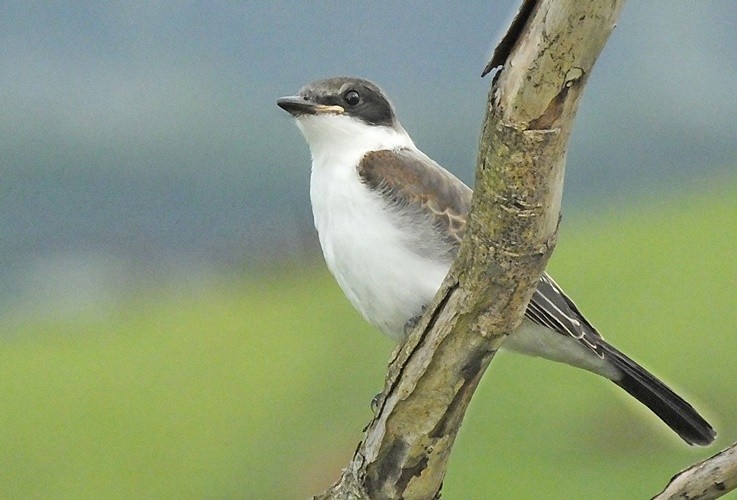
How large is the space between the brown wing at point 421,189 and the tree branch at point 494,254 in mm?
287

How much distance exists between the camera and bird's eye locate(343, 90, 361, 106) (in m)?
1.74

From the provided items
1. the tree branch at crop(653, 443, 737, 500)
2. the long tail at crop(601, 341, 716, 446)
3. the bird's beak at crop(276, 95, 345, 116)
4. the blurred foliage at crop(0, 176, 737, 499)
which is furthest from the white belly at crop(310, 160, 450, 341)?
the blurred foliage at crop(0, 176, 737, 499)

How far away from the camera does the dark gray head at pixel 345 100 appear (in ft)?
5.58

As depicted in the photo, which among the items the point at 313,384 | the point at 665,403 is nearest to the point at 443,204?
the point at 665,403

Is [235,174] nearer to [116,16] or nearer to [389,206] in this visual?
[116,16]

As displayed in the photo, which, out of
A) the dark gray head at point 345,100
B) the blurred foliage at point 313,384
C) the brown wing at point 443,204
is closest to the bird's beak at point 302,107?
the dark gray head at point 345,100

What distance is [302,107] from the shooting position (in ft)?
5.54

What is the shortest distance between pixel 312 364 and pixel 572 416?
0.57m

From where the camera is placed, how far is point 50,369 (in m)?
2.56

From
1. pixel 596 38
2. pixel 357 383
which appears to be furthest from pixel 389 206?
pixel 357 383

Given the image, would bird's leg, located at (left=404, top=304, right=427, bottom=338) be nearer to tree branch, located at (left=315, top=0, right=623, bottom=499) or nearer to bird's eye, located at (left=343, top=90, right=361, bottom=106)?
tree branch, located at (left=315, top=0, right=623, bottom=499)

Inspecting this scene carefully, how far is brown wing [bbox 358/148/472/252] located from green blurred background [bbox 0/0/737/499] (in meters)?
0.83

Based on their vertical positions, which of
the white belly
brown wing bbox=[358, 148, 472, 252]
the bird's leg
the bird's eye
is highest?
the bird's eye

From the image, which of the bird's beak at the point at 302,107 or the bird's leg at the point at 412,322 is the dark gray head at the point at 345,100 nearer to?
the bird's beak at the point at 302,107
